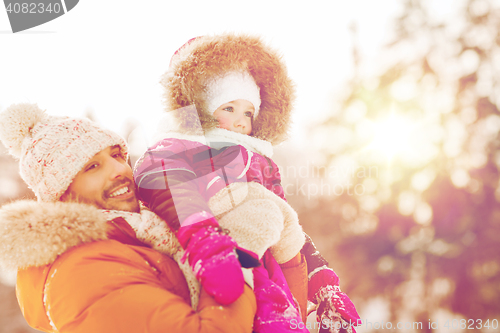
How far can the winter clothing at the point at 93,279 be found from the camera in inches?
33.3

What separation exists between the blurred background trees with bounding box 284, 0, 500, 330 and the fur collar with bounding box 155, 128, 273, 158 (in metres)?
5.40

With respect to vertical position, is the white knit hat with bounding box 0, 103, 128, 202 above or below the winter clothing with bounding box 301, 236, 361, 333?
above

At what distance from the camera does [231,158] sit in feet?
4.34

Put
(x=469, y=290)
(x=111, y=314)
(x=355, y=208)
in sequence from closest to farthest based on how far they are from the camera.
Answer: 1. (x=111, y=314)
2. (x=469, y=290)
3. (x=355, y=208)

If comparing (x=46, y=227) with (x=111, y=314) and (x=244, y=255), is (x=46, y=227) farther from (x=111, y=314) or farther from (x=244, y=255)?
(x=244, y=255)

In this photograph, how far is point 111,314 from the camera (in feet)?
2.75

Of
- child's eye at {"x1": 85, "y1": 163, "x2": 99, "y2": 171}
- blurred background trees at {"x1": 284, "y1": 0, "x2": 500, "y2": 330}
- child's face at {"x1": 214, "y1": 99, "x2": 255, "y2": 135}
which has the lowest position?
blurred background trees at {"x1": 284, "y1": 0, "x2": 500, "y2": 330}

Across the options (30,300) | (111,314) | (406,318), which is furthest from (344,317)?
(406,318)

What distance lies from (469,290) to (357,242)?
2495mm

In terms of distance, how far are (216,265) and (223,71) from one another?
110 cm

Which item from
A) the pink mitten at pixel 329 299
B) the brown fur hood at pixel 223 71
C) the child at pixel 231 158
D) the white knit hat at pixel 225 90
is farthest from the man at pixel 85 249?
the pink mitten at pixel 329 299

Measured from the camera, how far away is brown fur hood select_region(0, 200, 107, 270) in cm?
94

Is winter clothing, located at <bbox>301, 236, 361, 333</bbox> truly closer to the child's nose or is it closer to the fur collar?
the fur collar

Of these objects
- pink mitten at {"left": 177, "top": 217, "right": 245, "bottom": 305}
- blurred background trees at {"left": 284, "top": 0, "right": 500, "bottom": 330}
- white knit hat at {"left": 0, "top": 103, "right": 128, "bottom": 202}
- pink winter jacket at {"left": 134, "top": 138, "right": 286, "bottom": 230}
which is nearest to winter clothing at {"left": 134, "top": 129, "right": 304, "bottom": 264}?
pink winter jacket at {"left": 134, "top": 138, "right": 286, "bottom": 230}
